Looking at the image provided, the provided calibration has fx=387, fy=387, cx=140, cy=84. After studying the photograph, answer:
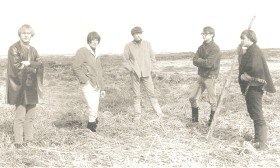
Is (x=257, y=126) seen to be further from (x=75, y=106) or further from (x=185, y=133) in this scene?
(x=75, y=106)

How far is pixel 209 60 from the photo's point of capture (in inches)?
292

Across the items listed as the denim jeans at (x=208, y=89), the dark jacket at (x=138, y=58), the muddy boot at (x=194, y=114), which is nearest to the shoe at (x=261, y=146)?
the denim jeans at (x=208, y=89)

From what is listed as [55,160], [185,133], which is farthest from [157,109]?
[55,160]

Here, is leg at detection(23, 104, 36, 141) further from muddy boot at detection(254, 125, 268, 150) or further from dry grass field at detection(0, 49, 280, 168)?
muddy boot at detection(254, 125, 268, 150)

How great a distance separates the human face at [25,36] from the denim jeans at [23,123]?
1037 millimetres

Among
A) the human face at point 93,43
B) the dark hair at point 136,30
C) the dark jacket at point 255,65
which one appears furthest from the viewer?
the dark hair at point 136,30

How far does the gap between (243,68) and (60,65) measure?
1980cm

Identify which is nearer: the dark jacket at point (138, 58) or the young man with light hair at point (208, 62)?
the young man with light hair at point (208, 62)

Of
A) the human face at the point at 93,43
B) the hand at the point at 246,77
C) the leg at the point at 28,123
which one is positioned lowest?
the leg at the point at 28,123

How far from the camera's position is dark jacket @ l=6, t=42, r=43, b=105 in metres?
5.93

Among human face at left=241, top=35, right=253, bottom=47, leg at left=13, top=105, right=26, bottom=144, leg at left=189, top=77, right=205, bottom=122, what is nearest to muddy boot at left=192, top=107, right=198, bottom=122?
leg at left=189, top=77, right=205, bottom=122

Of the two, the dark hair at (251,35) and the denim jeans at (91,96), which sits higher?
the dark hair at (251,35)

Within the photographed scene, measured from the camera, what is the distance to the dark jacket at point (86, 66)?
6.90 m

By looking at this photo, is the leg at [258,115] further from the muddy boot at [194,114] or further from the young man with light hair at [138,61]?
the young man with light hair at [138,61]
